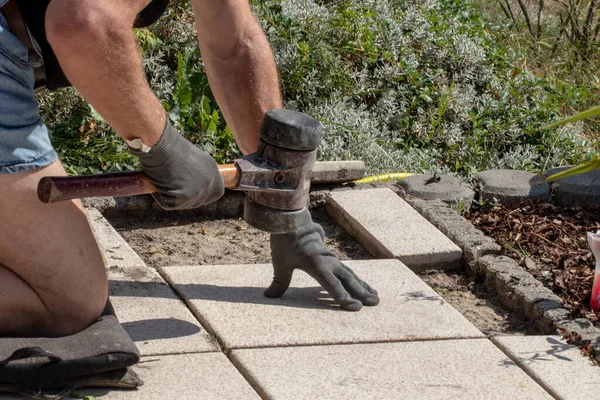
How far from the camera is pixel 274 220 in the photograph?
127 inches

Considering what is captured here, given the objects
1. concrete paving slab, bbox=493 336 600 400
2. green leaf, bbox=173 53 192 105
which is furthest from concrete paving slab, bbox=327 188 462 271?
green leaf, bbox=173 53 192 105

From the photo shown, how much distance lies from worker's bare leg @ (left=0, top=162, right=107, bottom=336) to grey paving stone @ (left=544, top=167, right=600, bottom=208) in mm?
2661

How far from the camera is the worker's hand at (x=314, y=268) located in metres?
3.53

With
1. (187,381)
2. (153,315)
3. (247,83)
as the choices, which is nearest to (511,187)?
(247,83)

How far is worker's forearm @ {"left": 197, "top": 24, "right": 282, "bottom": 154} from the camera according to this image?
3.48 meters

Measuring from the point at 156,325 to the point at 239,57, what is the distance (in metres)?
1.00

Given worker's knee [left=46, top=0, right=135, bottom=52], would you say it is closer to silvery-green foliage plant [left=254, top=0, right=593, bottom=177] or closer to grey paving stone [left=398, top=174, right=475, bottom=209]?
grey paving stone [left=398, top=174, right=475, bottom=209]

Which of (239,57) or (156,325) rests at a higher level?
(239,57)

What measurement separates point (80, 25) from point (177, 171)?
0.51 m

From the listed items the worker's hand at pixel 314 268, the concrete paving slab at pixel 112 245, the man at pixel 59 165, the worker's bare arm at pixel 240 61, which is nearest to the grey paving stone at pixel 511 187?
the worker's hand at pixel 314 268

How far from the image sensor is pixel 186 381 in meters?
2.97

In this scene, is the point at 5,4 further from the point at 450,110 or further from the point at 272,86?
the point at 450,110

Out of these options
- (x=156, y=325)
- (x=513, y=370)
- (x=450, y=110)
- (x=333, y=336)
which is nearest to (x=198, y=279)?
→ (x=156, y=325)

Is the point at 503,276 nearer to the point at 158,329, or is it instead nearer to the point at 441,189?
the point at 441,189
